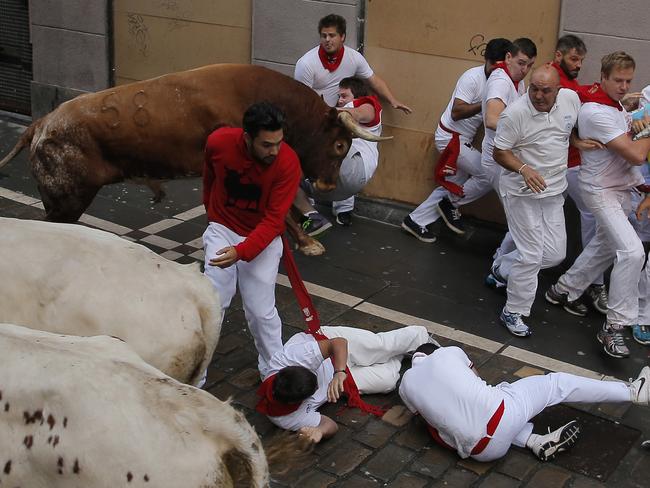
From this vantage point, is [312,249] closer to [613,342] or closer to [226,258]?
[226,258]

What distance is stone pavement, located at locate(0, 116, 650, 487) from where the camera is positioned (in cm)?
579

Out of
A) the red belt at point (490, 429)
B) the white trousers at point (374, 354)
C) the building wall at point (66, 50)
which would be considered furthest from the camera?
the building wall at point (66, 50)

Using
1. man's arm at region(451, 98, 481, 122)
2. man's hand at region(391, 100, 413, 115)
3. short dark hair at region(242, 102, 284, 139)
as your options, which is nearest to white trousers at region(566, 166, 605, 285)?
man's arm at region(451, 98, 481, 122)

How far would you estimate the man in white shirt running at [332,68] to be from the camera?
30.5ft

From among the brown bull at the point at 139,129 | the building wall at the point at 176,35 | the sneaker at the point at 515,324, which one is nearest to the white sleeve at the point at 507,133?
the brown bull at the point at 139,129

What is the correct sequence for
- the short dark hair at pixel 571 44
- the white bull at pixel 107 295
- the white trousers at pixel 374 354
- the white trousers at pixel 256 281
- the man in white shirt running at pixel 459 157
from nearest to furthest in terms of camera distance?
the white bull at pixel 107 295, the white trousers at pixel 256 281, the white trousers at pixel 374 354, the short dark hair at pixel 571 44, the man in white shirt running at pixel 459 157

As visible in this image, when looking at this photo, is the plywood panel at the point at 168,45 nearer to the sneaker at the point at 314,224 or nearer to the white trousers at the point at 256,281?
the sneaker at the point at 314,224

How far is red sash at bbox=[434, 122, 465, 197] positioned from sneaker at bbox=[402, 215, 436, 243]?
47cm

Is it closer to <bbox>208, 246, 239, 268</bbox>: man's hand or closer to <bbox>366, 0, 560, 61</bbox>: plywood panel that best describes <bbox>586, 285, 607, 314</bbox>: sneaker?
<bbox>366, 0, 560, 61</bbox>: plywood panel

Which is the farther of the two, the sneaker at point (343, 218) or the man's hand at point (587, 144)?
the sneaker at point (343, 218)

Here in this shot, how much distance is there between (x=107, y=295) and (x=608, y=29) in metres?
5.60

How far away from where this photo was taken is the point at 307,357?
6.06m

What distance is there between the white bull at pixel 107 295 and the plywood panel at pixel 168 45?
6.40 m

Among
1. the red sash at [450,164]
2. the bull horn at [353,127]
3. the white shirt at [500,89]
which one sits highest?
the white shirt at [500,89]
